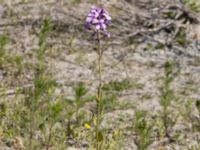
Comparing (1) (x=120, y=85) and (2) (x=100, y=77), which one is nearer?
(2) (x=100, y=77)

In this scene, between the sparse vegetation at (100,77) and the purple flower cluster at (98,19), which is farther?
the sparse vegetation at (100,77)

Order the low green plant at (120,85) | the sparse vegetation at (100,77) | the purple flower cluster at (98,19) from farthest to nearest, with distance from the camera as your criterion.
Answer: the low green plant at (120,85)
the sparse vegetation at (100,77)
the purple flower cluster at (98,19)

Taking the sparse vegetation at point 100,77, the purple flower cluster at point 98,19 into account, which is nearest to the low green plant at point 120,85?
the sparse vegetation at point 100,77

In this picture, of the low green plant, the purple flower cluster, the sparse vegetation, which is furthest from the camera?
the low green plant

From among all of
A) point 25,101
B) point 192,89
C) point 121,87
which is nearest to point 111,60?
point 121,87

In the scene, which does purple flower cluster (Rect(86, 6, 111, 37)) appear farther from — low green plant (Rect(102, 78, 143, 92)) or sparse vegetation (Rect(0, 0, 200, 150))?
low green plant (Rect(102, 78, 143, 92))

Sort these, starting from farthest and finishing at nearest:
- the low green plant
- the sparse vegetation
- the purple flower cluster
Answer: the low green plant
the sparse vegetation
the purple flower cluster

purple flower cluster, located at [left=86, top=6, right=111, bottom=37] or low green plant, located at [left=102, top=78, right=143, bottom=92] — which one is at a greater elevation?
purple flower cluster, located at [left=86, top=6, right=111, bottom=37]

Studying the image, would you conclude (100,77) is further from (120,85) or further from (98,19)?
(120,85)

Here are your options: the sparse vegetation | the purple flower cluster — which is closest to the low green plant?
the sparse vegetation

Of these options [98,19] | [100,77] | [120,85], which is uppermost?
[98,19]

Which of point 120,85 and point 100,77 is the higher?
point 100,77

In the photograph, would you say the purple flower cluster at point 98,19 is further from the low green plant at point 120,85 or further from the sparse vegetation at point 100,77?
the low green plant at point 120,85

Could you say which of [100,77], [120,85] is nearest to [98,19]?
[100,77]
